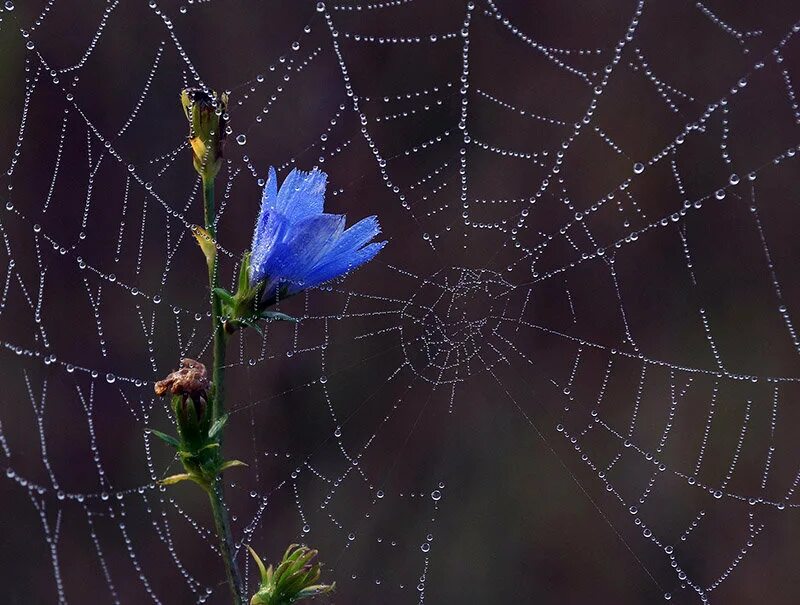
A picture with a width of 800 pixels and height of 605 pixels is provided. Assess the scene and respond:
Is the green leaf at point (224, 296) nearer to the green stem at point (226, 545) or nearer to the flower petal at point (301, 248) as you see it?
the flower petal at point (301, 248)

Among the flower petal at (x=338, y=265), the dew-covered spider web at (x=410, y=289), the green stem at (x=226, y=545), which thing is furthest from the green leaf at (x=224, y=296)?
the dew-covered spider web at (x=410, y=289)

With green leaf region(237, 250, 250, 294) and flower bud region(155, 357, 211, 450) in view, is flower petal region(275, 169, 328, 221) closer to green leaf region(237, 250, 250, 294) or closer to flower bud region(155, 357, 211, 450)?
green leaf region(237, 250, 250, 294)

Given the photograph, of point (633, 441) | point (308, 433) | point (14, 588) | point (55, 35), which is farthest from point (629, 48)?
point (14, 588)

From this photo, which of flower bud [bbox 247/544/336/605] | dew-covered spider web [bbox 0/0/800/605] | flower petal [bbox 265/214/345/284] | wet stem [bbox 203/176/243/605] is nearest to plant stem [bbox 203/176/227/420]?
wet stem [bbox 203/176/243/605]

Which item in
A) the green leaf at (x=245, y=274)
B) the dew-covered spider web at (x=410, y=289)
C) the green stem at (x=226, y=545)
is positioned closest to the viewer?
the green stem at (x=226, y=545)

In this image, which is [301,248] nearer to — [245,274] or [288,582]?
[245,274]

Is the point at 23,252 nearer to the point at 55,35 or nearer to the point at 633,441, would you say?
the point at 55,35

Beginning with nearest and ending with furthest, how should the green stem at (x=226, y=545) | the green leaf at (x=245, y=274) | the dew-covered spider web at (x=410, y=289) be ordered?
the green stem at (x=226, y=545) < the green leaf at (x=245, y=274) < the dew-covered spider web at (x=410, y=289)

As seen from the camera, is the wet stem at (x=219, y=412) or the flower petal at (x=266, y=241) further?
the flower petal at (x=266, y=241)
